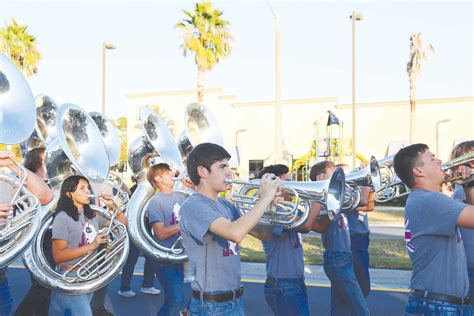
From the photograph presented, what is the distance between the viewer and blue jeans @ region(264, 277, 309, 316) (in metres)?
4.13

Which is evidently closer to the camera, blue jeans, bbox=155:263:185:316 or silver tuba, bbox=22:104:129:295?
silver tuba, bbox=22:104:129:295

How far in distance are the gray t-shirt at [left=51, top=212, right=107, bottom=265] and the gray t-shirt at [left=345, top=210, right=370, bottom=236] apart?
2.79 metres

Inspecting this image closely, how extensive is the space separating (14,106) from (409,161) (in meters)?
2.67

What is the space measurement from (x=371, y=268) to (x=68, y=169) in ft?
16.4

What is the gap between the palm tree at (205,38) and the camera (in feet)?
79.9

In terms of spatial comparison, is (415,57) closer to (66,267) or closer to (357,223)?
(357,223)

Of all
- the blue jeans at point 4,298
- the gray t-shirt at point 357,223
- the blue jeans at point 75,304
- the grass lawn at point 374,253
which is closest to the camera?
the blue jeans at point 75,304

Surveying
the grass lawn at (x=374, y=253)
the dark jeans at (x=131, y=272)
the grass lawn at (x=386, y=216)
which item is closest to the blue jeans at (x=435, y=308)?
the dark jeans at (x=131, y=272)

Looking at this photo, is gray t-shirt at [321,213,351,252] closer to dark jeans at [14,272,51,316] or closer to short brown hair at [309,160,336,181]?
short brown hair at [309,160,336,181]

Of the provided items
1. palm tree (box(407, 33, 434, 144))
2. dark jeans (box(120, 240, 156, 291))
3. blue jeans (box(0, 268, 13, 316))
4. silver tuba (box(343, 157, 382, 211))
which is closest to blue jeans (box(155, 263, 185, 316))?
blue jeans (box(0, 268, 13, 316))

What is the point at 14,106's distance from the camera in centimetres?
398

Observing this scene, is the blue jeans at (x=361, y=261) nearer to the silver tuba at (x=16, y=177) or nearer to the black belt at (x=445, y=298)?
the black belt at (x=445, y=298)

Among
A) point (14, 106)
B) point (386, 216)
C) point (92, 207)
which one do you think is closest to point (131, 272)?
point (92, 207)

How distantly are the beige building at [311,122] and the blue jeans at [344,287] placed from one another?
73.1 feet
